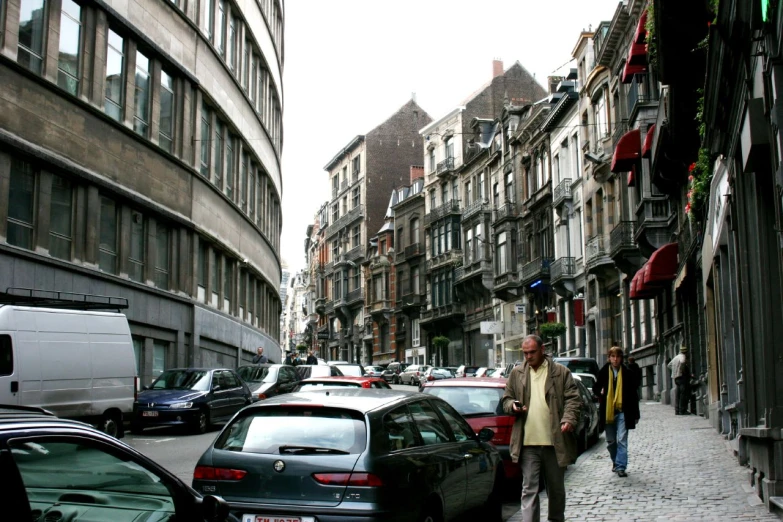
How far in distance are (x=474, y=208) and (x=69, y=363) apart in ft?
157

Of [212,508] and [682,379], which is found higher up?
[682,379]

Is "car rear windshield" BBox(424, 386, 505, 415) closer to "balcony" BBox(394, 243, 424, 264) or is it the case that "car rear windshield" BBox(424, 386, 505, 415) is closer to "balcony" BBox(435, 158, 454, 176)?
"balcony" BBox(435, 158, 454, 176)

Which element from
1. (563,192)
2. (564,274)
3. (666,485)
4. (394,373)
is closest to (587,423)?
(666,485)

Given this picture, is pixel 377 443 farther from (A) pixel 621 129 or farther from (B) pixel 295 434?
(A) pixel 621 129

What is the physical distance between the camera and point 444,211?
6794 cm

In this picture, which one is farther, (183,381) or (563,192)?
(563,192)

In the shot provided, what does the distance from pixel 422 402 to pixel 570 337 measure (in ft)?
128

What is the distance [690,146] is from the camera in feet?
70.4

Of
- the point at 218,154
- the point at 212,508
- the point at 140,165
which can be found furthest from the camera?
the point at 218,154

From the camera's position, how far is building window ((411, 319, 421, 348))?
247ft

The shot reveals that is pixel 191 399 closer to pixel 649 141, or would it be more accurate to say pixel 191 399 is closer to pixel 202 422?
pixel 202 422

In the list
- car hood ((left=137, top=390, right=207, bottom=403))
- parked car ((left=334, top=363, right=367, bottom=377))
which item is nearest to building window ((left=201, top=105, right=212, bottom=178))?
parked car ((left=334, top=363, right=367, bottom=377))

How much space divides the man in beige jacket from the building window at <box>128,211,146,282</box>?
21.2 m

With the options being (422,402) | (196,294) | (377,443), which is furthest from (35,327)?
(196,294)
